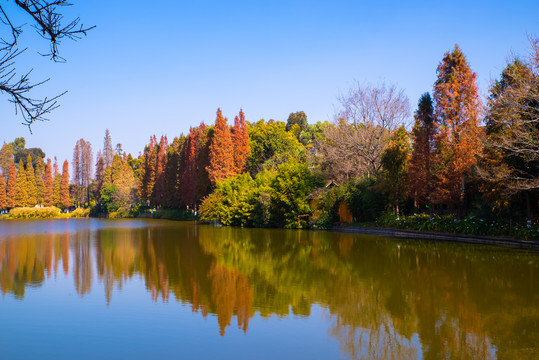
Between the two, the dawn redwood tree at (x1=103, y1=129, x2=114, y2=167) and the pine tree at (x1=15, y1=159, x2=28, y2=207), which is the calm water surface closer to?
the pine tree at (x1=15, y1=159, x2=28, y2=207)

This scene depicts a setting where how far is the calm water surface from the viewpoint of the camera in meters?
4.95

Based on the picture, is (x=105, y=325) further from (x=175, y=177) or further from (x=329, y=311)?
(x=175, y=177)

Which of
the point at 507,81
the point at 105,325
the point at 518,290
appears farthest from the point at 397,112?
the point at 105,325

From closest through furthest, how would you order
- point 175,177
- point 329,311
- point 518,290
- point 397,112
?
point 329,311 → point 518,290 → point 397,112 → point 175,177

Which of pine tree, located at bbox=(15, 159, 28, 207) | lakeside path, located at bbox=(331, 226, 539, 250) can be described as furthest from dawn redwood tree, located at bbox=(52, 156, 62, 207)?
lakeside path, located at bbox=(331, 226, 539, 250)

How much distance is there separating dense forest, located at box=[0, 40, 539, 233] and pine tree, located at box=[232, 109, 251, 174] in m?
0.09

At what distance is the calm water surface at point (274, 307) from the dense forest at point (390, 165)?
12.7 ft

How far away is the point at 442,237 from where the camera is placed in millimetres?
17297

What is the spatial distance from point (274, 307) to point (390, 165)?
622 inches

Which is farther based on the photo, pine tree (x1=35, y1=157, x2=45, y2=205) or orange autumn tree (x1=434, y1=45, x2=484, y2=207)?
pine tree (x1=35, y1=157, x2=45, y2=205)

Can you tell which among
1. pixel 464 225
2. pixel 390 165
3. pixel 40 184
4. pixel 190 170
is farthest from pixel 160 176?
pixel 464 225

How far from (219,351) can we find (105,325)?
→ 1.99m

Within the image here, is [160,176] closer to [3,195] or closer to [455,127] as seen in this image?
[3,195]

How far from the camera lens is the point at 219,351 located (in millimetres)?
4859
